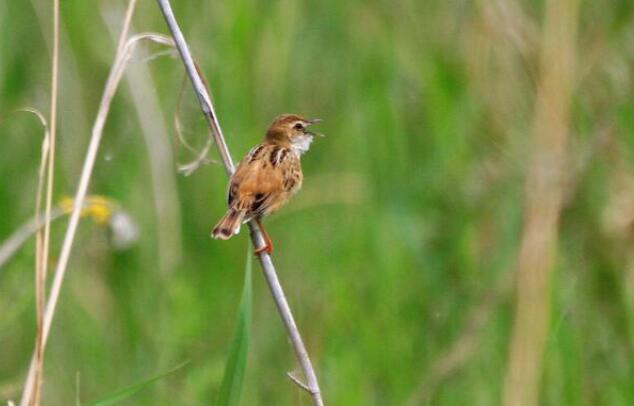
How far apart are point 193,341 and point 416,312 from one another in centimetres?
66

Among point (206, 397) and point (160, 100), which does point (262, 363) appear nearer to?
point (206, 397)

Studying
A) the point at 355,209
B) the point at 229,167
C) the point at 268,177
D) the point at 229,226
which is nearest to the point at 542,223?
the point at 268,177

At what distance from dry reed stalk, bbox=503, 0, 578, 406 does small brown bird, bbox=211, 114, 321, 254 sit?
62 cm

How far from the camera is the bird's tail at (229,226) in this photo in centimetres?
333

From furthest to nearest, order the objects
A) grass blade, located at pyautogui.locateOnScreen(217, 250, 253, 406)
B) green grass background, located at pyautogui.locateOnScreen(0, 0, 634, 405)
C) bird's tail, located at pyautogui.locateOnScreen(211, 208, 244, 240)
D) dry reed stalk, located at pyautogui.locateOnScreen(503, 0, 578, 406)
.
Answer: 1. green grass background, located at pyautogui.locateOnScreen(0, 0, 634, 405)
2. dry reed stalk, located at pyautogui.locateOnScreen(503, 0, 578, 406)
3. bird's tail, located at pyautogui.locateOnScreen(211, 208, 244, 240)
4. grass blade, located at pyautogui.locateOnScreen(217, 250, 253, 406)

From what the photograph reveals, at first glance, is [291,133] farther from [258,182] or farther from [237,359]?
[237,359]

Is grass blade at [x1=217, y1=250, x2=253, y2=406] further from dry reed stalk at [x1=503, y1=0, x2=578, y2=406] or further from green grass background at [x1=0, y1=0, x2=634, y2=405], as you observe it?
green grass background at [x1=0, y1=0, x2=634, y2=405]

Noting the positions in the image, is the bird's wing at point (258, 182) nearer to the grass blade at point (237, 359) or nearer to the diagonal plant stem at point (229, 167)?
the diagonal plant stem at point (229, 167)

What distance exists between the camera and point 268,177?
3.70 meters

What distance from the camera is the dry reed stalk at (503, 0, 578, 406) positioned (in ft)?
12.1

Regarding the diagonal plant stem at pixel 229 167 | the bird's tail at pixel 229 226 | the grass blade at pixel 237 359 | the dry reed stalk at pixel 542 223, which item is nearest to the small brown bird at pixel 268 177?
the bird's tail at pixel 229 226

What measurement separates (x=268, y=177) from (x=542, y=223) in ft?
2.32

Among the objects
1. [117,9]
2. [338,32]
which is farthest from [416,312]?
[117,9]

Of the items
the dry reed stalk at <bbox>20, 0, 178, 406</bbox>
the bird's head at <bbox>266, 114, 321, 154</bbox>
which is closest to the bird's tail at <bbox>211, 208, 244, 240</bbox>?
the dry reed stalk at <bbox>20, 0, 178, 406</bbox>
